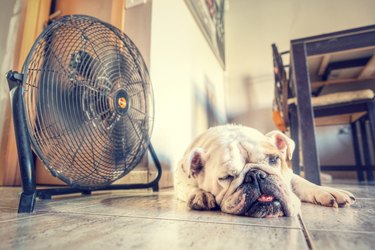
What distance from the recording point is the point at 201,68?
10.1ft

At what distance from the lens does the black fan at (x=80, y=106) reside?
35.5 inches

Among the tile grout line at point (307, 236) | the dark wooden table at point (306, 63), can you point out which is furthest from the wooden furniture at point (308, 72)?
the tile grout line at point (307, 236)

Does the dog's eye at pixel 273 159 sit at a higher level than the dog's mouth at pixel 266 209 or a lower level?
higher

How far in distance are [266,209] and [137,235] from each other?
18.5 inches

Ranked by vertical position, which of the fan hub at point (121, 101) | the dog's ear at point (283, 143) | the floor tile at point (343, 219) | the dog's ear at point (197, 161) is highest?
the fan hub at point (121, 101)

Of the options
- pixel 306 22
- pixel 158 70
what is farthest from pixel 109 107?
pixel 306 22

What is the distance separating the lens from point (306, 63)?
6.06ft

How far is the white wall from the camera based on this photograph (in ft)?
6.40

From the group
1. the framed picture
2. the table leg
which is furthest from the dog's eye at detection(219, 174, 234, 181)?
the framed picture

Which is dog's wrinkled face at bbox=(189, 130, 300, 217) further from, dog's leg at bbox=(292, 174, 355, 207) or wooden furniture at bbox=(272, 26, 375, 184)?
wooden furniture at bbox=(272, 26, 375, 184)

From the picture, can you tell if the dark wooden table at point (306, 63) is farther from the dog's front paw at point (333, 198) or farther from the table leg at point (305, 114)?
the dog's front paw at point (333, 198)

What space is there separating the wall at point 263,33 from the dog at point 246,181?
9.30 ft

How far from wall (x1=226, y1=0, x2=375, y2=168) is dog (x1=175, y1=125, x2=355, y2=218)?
2.83 metres

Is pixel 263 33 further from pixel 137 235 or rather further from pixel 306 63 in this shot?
pixel 137 235
